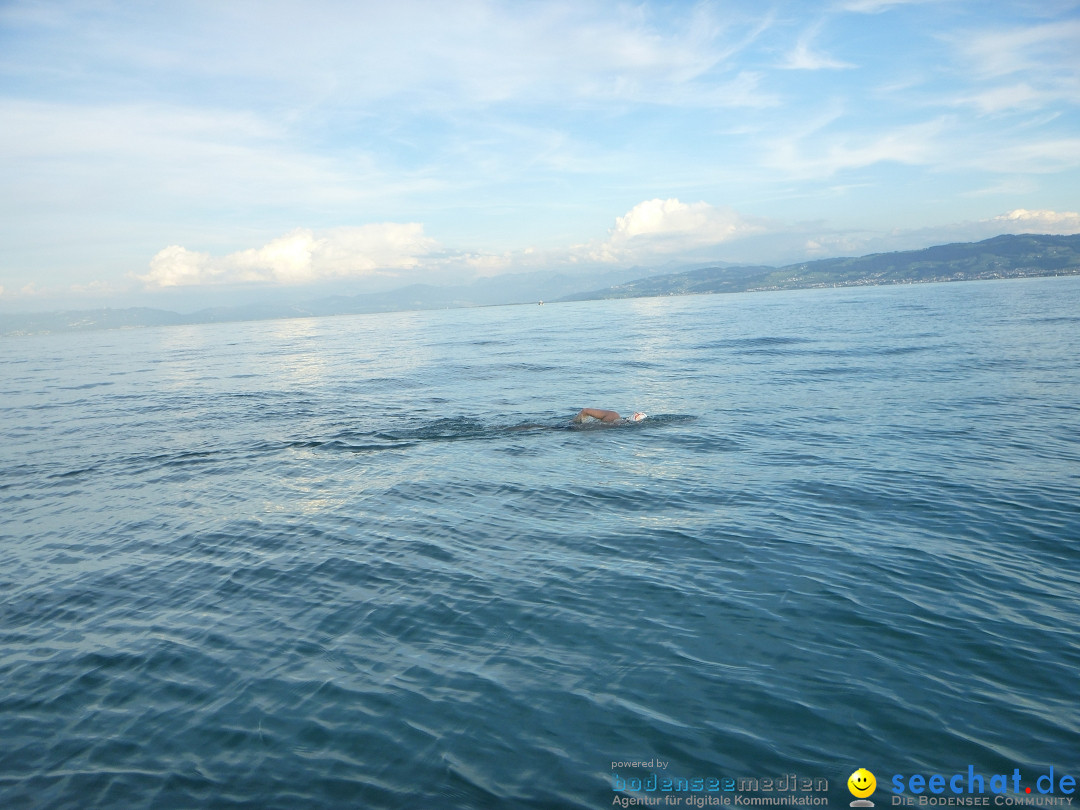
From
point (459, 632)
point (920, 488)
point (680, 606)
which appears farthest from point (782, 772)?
point (920, 488)

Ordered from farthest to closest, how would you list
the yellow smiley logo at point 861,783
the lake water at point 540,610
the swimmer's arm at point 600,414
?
1. the swimmer's arm at point 600,414
2. the lake water at point 540,610
3. the yellow smiley logo at point 861,783

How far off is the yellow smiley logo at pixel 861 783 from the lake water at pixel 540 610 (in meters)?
0.10

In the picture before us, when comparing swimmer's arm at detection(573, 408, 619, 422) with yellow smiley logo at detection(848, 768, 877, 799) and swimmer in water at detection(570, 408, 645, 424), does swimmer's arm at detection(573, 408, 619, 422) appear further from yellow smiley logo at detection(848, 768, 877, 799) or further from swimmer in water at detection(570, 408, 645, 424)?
yellow smiley logo at detection(848, 768, 877, 799)

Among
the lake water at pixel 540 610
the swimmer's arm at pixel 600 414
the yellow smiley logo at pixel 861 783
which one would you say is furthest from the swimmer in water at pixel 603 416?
the yellow smiley logo at pixel 861 783

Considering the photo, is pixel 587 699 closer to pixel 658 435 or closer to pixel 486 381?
pixel 658 435

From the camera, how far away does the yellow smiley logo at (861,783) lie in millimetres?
6887

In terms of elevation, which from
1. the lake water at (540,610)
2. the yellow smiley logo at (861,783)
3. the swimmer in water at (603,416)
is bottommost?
the yellow smiley logo at (861,783)

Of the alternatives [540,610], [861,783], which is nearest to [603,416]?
[540,610]

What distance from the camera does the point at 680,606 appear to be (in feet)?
35.8

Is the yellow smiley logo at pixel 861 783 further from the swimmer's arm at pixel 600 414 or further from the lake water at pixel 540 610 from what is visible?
the swimmer's arm at pixel 600 414

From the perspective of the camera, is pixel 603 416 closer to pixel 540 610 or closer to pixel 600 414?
pixel 600 414

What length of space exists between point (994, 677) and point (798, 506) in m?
7.01

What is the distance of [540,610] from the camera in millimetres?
10953

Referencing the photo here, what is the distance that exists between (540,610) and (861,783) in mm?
5540
